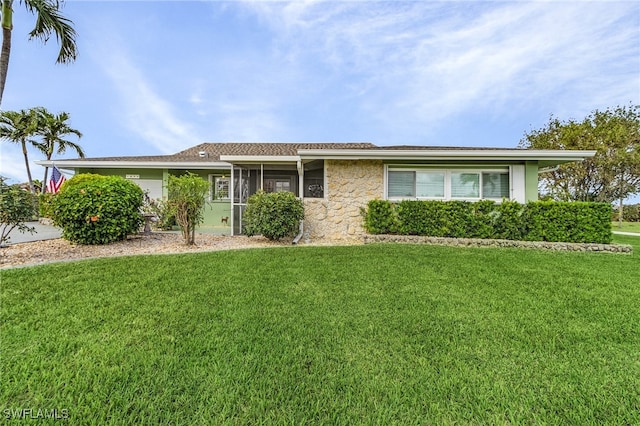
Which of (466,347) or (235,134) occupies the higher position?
(235,134)

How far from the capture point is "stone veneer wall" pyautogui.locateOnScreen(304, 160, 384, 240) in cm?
974

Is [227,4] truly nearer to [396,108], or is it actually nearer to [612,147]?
[396,108]

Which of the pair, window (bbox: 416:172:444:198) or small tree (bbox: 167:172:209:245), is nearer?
small tree (bbox: 167:172:209:245)

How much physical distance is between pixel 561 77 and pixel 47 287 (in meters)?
18.0

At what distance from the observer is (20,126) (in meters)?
18.3

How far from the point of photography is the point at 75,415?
1874 millimetres

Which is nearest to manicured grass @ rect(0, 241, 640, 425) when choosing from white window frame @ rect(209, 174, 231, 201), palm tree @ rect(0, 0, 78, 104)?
palm tree @ rect(0, 0, 78, 104)

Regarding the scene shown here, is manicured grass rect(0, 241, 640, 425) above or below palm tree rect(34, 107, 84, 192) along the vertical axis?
below

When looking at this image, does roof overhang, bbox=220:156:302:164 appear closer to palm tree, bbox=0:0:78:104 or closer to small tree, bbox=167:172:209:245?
small tree, bbox=167:172:209:245

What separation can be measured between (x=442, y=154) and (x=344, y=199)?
135 inches

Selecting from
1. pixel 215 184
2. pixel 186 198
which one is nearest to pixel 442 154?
pixel 186 198

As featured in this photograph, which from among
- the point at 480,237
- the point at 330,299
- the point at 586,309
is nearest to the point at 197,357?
the point at 330,299

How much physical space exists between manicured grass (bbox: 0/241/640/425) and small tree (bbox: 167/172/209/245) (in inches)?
109

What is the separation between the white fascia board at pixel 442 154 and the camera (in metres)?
9.02
